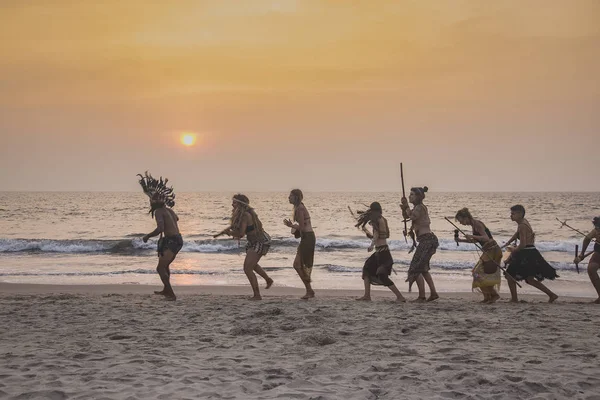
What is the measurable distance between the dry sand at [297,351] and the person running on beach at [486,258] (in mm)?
410

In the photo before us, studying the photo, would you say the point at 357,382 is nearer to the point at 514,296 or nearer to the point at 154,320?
the point at 154,320

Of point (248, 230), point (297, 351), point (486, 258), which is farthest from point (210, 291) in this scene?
point (297, 351)

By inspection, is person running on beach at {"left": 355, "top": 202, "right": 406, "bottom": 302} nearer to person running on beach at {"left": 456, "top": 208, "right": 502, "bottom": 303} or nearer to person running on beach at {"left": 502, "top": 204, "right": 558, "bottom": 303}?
person running on beach at {"left": 456, "top": 208, "right": 502, "bottom": 303}

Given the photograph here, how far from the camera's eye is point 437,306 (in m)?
9.59

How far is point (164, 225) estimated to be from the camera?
33.8 feet

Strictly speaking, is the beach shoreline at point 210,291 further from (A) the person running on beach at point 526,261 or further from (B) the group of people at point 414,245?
(A) the person running on beach at point 526,261

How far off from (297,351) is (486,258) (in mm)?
4784

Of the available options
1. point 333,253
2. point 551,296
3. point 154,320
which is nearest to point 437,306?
point 551,296

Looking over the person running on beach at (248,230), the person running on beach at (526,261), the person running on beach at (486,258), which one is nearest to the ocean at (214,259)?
the person running on beach at (526,261)

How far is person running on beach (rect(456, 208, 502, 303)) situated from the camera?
9.81 meters

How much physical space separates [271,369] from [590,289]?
11236 mm

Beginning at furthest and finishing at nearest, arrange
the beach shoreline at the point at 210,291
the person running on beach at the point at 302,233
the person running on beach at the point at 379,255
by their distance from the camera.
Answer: the beach shoreline at the point at 210,291 < the person running on beach at the point at 302,233 < the person running on beach at the point at 379,255

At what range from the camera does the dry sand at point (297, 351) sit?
506 centimetres

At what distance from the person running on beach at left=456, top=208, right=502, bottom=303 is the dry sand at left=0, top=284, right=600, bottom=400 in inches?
16.2
